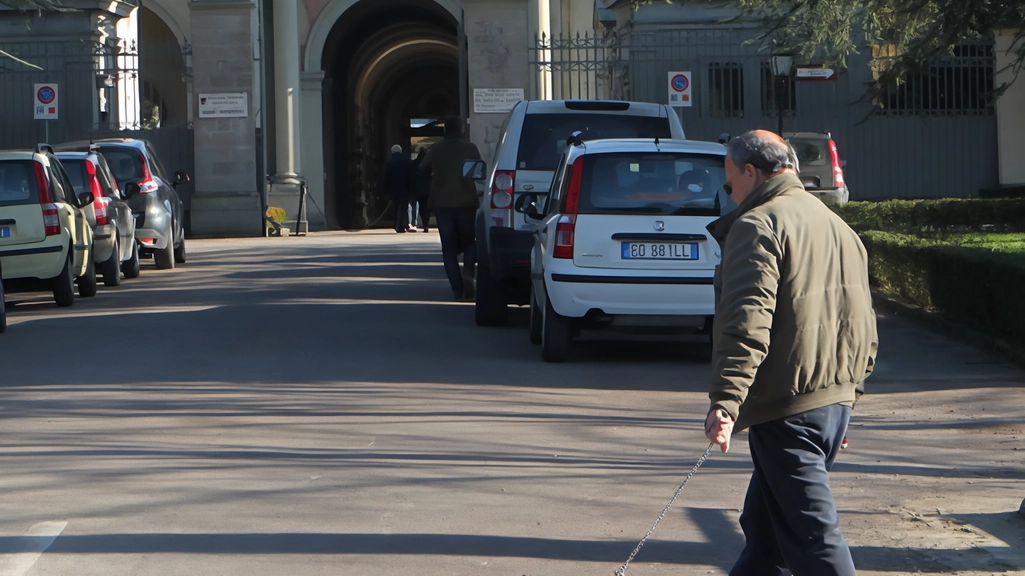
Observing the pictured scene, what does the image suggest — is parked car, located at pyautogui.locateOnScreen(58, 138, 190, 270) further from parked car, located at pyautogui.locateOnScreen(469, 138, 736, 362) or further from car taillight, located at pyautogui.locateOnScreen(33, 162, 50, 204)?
parked car, located at pyautogui.locateOnScreen(469, 138, 736, 362)

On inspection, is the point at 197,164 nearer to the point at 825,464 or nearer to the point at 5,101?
the point at 5,101

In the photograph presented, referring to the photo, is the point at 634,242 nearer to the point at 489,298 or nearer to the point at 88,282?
the point at 489,298

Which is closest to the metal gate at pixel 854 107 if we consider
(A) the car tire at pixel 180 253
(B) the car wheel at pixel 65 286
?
(A) the car tire at pixel 180 253

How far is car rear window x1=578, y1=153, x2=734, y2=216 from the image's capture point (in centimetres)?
1027

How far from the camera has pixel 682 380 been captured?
9.95 m

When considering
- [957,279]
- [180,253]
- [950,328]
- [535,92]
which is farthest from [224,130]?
[957,279]

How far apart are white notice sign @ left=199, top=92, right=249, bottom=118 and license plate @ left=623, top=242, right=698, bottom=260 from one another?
1887cm

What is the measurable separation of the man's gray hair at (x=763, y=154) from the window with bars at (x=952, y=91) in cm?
2461

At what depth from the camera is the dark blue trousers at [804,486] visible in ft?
13.4

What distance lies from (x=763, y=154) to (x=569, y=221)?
597 cm

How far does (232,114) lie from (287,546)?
23101 millimetres

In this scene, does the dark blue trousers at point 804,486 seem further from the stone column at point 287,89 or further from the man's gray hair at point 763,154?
the stone column at point 287,89

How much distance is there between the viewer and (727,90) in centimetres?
2778

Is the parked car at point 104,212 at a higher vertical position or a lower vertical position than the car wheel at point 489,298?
higher
